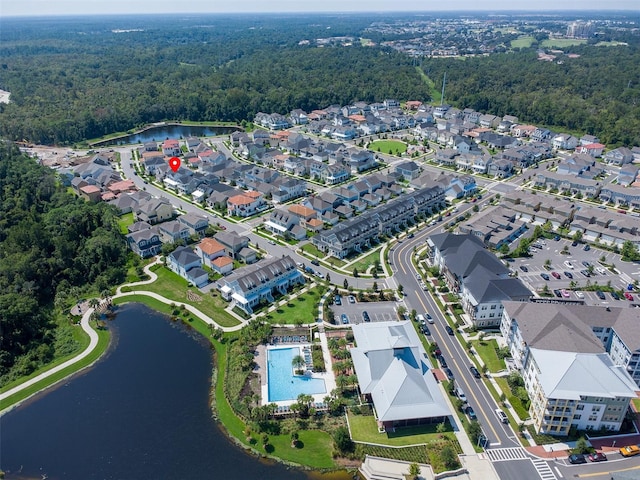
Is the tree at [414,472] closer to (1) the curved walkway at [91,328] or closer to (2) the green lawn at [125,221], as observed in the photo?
(1) the curved walkway at [91,328]

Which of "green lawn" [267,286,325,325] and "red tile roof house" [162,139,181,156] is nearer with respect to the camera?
"green lawn" [267,286,325,325]

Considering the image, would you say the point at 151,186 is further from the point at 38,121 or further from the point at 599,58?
the point at 599,58

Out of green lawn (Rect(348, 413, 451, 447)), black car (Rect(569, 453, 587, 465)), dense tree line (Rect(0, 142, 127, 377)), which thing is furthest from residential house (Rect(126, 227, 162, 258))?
black car (Rect(569, 453, 587, 465))

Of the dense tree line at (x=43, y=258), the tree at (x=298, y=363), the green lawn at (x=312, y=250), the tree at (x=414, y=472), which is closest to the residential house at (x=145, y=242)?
the dense tree line at (x=43, y=258)

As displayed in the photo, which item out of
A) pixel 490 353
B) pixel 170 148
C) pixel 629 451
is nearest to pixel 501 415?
pixel 490 353

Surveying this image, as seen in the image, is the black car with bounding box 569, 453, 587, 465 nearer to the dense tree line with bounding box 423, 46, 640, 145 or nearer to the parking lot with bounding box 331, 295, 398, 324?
the parking lot with bounding box 331, 295, 398, 324

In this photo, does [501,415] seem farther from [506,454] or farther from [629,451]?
[629,451]
